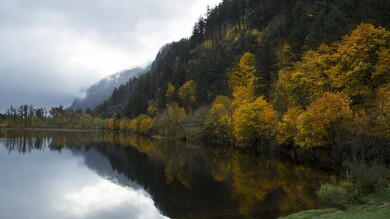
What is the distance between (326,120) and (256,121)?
23.2 meters

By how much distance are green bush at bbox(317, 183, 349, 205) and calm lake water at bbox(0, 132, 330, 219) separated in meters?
0.99

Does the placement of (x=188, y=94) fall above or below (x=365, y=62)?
above

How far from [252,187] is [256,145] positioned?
38.6 meters

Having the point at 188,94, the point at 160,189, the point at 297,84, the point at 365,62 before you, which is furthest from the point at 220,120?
the point at 188,94

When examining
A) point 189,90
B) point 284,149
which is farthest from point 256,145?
point 189,90

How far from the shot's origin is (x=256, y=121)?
207 feet

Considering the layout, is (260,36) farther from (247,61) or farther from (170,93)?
(170,93)

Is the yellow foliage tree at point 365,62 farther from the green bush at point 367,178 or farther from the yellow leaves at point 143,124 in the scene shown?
the yellow leaves at point 143,124

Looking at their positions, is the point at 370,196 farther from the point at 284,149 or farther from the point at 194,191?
the point at 284,149

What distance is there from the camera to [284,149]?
202ft

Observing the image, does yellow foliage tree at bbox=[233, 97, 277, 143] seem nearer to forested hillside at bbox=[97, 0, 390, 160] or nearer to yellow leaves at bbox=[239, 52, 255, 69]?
forested hillside at bbox=[97, 0, 390, 160]

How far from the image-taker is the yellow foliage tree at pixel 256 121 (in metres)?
59.8

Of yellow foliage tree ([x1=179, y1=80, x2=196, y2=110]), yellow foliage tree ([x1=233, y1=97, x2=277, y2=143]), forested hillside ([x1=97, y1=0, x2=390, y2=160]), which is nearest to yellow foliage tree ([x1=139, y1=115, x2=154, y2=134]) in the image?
forested hillside ([x1=97, y1=0, x2=390, y2=160])

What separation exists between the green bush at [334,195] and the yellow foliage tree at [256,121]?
→ 1259 inches
